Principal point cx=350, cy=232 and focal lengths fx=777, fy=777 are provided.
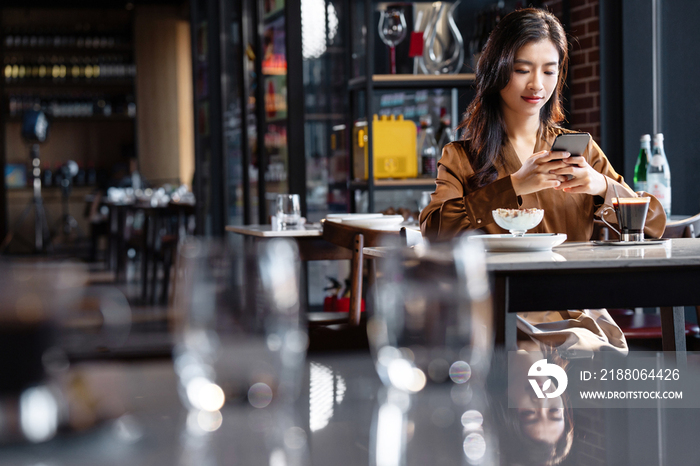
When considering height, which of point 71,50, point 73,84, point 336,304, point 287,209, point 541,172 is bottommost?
point 336,304

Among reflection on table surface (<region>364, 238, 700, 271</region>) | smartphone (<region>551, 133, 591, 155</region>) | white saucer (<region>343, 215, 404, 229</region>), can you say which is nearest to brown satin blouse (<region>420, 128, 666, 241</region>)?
smartphone (<region>551, 133, 591, 155</region>)

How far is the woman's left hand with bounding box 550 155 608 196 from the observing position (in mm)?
1702

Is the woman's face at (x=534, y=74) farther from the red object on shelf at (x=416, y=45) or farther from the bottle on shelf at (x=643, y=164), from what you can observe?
the red object on shelf at (x=416, y=45)

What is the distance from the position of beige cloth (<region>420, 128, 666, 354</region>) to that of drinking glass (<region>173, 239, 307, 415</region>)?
1.10m

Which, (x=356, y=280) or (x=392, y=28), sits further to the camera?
(x=392, y=28)

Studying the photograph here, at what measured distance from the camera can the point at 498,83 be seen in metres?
1.97

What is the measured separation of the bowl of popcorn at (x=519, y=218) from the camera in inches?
65.9

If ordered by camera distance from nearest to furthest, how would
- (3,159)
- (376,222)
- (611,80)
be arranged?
1. (376,222)
2. (611,80)
3. (3,159)

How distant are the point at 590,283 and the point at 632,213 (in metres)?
0.46

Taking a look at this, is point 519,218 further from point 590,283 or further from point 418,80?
point 418,80

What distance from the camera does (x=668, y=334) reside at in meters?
1.89

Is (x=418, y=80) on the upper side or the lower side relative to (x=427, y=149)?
upper

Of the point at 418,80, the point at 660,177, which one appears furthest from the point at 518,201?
the point at 418,80
